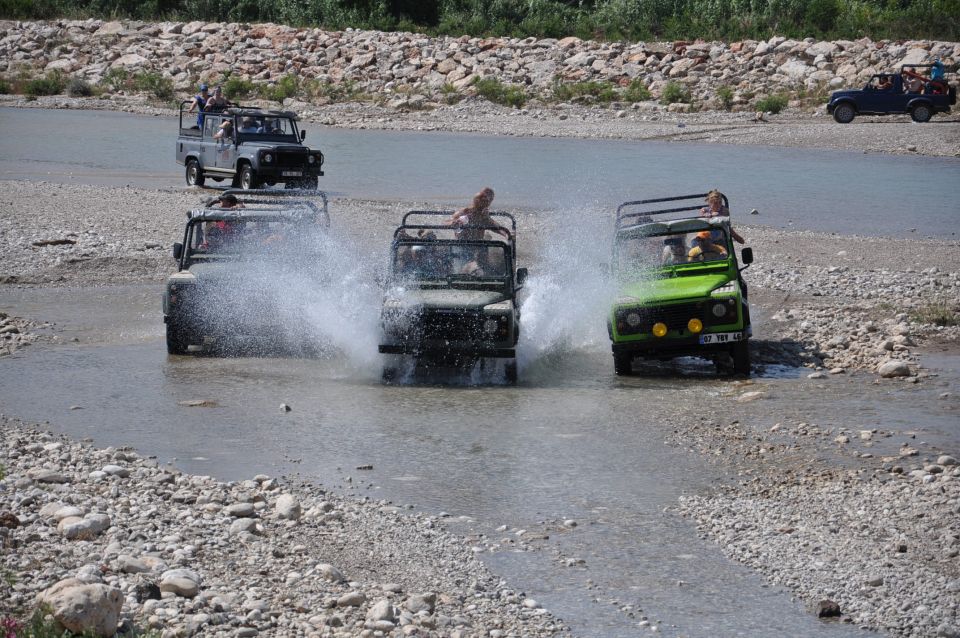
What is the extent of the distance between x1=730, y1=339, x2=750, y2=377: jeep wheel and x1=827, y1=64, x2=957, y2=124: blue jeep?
3026 cm

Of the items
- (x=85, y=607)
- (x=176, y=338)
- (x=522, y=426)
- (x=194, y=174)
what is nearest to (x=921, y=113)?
(x=194, y=174)

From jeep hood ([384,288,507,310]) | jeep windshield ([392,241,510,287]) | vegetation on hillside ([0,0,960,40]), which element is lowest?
jeep hood ([384,288,507,310])

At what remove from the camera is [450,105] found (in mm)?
49062

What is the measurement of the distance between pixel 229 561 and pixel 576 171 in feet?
82.8

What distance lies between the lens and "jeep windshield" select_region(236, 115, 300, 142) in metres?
26.6

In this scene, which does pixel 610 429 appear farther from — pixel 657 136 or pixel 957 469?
pixel 657 136

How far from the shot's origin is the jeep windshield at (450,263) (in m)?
12.9

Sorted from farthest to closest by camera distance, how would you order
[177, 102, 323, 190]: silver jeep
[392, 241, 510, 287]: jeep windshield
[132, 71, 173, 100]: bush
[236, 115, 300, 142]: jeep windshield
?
[132, 71, 173, 100]: bush, [236, 115, 300, 142]: jeep windshield, [177, 102, 323, 190]: silver jeep, [392, 241, 510, 287]: jeep windshield

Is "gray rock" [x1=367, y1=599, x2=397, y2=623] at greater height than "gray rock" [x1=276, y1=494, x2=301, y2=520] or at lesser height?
greater

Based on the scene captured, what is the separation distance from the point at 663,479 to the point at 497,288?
393 cm

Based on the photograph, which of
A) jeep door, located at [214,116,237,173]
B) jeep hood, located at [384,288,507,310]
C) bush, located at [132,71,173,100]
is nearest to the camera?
jeep hood, located at [384,288,507,310]

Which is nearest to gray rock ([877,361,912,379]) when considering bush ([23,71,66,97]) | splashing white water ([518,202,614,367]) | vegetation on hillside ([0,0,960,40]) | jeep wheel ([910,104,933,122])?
splashing white water ([518,202,614,367])

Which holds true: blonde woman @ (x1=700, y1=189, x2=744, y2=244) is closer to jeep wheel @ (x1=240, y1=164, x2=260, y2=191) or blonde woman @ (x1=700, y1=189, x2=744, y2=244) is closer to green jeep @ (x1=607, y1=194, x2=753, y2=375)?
green jeep @ (x1=607, y1=194, x2=753, y2=375)

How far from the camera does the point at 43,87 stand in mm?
55375
